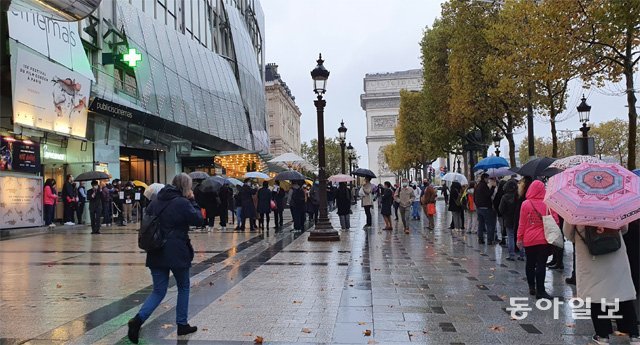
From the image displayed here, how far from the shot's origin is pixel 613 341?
5.29m

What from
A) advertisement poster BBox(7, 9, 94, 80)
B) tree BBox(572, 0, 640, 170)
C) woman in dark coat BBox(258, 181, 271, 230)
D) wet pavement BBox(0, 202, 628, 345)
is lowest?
wet pavement BBox(0, 202, 628, 345)

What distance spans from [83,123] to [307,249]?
38.5ft

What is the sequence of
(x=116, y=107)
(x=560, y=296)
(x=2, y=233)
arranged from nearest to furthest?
(x=560, y=296), (x=2, y=233), (x=116, y=107)

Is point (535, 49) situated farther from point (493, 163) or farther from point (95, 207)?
point (95, 207)

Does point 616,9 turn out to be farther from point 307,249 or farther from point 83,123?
point 83,123

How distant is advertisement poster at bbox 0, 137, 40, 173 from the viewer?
16055 millimetres

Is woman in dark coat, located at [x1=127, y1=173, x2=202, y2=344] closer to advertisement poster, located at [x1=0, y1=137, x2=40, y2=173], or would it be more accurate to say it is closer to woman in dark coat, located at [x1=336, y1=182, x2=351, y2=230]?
advertisement poster, located at [x1=0, y1=137, x2=40, y2=173]

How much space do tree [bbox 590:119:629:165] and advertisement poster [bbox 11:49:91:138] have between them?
66930 mm

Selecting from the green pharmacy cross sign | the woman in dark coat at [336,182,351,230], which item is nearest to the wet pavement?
the woman in dark coat at [336,182,351,230]

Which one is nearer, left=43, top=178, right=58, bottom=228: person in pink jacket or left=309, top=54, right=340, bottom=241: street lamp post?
left=309, top=54, right=340, bottom=241: street lamp post

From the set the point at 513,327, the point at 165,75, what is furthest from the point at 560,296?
the point at 165,75

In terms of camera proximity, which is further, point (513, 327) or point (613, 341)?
point (513, 327)

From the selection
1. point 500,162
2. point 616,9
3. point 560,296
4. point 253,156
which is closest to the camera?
point 560,296

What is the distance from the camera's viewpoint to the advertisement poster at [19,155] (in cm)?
1605
